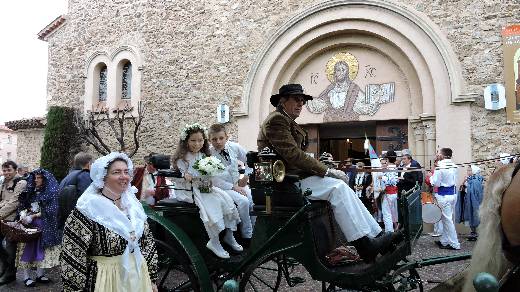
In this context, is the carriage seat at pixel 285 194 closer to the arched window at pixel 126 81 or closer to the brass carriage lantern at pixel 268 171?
the brass carriage lantern at pixel 268 171

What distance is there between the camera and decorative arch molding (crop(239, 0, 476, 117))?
9.67 metres

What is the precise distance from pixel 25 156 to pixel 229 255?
1561 cm

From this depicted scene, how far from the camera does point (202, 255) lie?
14.3 feet

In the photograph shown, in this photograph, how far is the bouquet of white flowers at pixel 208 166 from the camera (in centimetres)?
419

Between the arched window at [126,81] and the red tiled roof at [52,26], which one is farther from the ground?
the red tiled roof at [52,26]

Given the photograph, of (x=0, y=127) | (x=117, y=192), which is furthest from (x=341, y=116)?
(x=0, y=127)

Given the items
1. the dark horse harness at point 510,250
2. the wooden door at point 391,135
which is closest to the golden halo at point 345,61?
the wooden door at point 391,135

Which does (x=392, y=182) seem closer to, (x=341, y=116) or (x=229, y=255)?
(x=341, y=116)

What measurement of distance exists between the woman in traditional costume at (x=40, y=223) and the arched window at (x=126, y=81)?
879cm

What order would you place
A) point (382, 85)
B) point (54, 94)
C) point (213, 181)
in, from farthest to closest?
point (54, 94) < point (382, 85) < point (213, 181)

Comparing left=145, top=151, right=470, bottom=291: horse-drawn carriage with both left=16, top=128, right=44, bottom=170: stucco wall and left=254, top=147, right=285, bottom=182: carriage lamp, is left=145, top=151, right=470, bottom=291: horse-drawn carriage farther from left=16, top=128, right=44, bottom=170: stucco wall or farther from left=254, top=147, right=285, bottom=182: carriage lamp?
left=16, top=128, right=44, bottom=170: stucco wall

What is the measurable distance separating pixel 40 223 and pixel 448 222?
7150mm

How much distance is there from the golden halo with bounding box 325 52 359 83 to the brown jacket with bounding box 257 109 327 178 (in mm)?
7868

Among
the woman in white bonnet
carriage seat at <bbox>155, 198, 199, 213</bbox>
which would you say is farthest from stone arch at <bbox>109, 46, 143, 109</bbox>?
the woman in white bonnet
